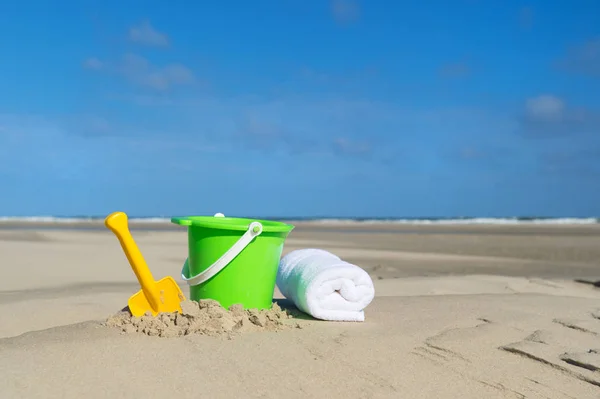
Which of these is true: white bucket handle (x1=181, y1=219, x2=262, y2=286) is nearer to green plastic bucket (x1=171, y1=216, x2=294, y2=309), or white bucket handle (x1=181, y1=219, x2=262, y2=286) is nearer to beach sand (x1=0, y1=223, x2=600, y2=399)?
green plastic bucket (x1=171, y1=216, x2=294, y2=309)

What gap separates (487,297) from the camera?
558cm

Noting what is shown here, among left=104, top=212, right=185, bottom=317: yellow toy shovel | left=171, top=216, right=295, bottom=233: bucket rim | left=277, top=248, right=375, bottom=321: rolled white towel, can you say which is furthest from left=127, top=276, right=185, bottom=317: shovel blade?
left=277, top=248, right=375, bottom=321: rolled white towel

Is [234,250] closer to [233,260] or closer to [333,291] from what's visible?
[233,260]

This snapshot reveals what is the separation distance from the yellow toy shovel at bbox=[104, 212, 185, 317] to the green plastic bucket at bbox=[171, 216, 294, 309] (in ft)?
0.60

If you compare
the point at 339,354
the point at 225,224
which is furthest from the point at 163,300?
the point at 339,354

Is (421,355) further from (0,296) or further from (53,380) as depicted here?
(0,296)

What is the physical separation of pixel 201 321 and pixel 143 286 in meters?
0.49

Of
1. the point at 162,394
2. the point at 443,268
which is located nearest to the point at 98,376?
the point at 162,394

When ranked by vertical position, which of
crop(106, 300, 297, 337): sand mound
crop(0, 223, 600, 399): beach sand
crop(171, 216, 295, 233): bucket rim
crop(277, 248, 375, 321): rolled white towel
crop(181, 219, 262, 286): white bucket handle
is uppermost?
crop(171, 216, 295, 233): bucket rim

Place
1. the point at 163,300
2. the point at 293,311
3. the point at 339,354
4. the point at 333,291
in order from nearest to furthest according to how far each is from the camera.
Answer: the point at 339,354
the point at 163,300
the point at 333,291
the point at 293,311

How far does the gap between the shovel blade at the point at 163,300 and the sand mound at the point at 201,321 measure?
77 millimetres

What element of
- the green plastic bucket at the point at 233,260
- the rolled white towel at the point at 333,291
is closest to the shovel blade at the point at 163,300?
the green plastic bucket at the point at 233,260

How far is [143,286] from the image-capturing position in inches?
147

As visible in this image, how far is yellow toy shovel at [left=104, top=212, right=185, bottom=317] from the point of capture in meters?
3.62
